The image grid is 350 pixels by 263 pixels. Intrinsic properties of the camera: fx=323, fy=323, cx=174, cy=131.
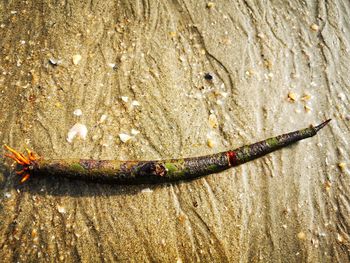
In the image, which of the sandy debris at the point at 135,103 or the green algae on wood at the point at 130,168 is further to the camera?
the sandy debris at the point at 135,103

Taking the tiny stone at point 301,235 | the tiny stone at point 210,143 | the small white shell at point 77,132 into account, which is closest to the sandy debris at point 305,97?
the tiny stone at point 210,143

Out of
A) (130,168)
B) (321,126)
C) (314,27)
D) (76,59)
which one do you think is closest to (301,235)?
(321,126)

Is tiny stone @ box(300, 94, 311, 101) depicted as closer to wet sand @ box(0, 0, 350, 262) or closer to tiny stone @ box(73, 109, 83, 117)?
wet sand @ box(0, 0, 350, 262)

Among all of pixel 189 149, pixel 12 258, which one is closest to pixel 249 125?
pixel 189 149

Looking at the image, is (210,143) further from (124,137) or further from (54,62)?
(54,62)

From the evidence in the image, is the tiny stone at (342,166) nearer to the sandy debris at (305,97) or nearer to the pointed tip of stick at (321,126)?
the pointed tip of stick at (321,126)
